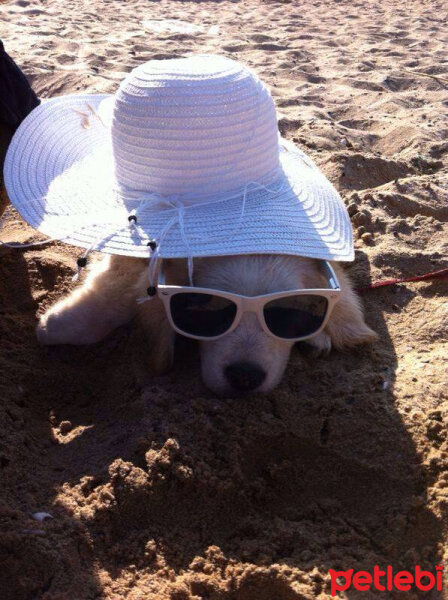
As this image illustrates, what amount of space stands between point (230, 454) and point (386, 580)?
2.17 feet

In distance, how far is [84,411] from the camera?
275cm

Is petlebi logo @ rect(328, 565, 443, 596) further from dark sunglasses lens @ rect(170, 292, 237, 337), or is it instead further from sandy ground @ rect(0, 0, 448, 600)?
dark sunglasses lens @ rect(170, 292, 237, 337)

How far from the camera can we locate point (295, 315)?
2.65 meters

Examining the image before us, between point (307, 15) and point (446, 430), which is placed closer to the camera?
point (446, 430)

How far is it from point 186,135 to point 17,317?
4.33ft

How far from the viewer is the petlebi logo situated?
6.29ft

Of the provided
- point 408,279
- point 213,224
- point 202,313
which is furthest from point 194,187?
point 408,279

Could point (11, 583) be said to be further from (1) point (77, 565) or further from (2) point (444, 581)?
(2) point (444, 581)

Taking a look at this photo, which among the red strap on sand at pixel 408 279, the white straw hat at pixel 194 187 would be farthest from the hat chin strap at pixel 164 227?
the red strap on sand at pixel 408 279

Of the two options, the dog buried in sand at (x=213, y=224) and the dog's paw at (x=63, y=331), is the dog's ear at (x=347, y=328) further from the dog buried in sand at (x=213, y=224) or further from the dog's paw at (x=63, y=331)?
the dog's paw at (x=63, y=331)

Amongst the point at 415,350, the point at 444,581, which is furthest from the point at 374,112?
the point at 444,581

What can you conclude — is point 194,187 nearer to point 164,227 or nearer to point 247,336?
point 164,227

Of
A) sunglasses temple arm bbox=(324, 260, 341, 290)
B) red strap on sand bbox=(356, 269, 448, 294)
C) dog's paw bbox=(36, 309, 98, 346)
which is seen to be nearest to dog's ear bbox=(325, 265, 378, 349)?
sunglasses temple arm bbox=(324, 260, 341, 290)

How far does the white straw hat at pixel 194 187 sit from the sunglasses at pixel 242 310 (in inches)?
6.0
